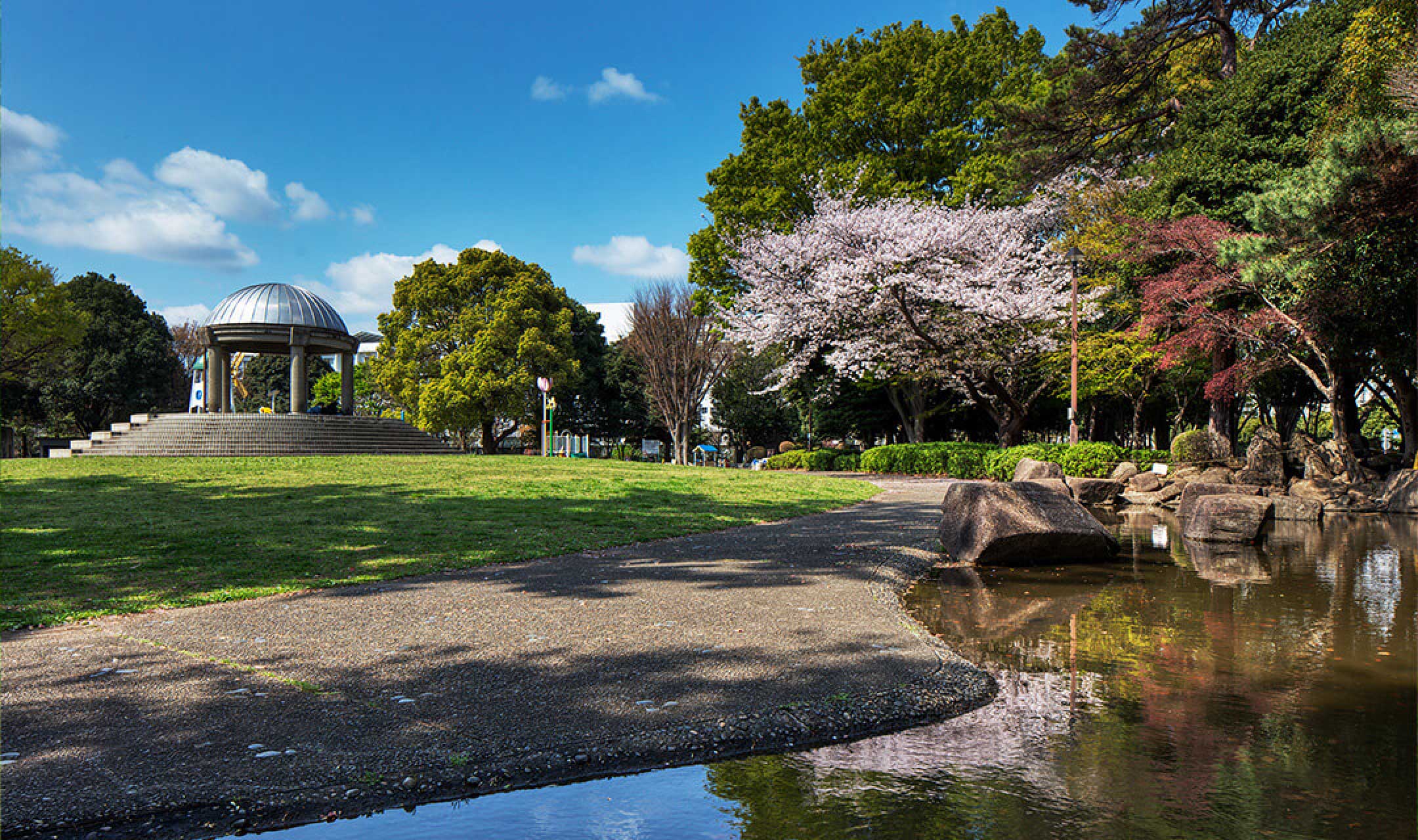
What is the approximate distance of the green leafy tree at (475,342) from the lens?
35375 mm

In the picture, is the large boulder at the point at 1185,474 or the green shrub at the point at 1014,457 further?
the green shrub at the point at 1014,457

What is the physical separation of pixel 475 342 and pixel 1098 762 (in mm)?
34980

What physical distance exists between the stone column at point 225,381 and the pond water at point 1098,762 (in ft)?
98.5

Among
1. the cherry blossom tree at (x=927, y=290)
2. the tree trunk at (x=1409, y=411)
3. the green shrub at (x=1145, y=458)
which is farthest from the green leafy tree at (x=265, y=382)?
the tree trunk at (x=1409, y=411)

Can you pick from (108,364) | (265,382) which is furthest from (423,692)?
(265,382)

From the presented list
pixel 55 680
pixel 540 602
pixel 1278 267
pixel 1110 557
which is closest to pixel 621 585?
pixel 540 602

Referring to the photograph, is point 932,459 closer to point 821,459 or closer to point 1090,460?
point 1090,460

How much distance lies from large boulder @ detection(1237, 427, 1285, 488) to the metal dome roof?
→ 2852 centimetres

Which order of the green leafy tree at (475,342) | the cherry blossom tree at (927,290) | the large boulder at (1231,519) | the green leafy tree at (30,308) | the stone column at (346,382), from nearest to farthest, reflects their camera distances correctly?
the large boulder at (1231,519)
the cherry blossom tree at (927,290)
the green leafy tree at (30,308)
the stone column at (346,382)
the green leafy tree at (475,342)

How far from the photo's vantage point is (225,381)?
29.1 metres

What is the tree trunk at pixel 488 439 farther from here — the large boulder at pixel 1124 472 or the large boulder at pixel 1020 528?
the large boulder at pixel 1020 528

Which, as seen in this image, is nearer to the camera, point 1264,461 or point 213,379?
point 1264,461

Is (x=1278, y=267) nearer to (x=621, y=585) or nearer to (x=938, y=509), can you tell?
(x=938, y=509)

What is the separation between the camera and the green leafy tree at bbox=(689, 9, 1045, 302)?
28.9 m
